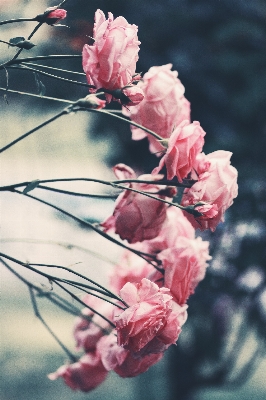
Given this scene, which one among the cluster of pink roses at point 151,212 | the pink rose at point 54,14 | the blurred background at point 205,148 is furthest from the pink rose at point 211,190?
the blurred background at point 205,148

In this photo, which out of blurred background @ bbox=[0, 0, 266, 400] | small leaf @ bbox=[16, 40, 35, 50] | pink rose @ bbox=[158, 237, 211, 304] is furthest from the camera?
blurred background @ bbox=[0, 0, 266, 400]

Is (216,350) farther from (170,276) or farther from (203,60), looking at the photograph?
(170,276)

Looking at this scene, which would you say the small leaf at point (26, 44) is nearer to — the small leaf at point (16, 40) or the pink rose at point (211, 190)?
the small leaf at point (16, 40)

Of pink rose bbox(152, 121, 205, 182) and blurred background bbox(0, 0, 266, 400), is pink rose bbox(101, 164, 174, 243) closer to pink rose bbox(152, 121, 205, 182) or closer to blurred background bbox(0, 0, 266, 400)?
pink rose bbox(152, 121, 205, 182)

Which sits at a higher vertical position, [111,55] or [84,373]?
[111,55]

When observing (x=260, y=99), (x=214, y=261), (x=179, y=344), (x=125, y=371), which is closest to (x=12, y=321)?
(x=179, y=344)

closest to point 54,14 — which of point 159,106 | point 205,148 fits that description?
point 159,106

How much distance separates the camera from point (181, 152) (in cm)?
32

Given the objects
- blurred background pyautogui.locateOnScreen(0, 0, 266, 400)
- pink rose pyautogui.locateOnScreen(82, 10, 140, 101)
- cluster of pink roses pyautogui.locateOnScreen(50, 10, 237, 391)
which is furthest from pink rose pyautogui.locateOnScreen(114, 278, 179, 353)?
blurred background pyautogui.locateOnScreen(0, 0, 266, 400)

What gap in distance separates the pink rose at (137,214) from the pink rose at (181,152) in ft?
0.11

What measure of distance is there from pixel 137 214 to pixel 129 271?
10 cm

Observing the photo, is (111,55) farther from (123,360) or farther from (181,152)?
(123,360)

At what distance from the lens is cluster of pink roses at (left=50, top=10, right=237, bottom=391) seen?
0.30 meters

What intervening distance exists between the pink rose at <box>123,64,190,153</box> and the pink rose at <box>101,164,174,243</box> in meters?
0.04
